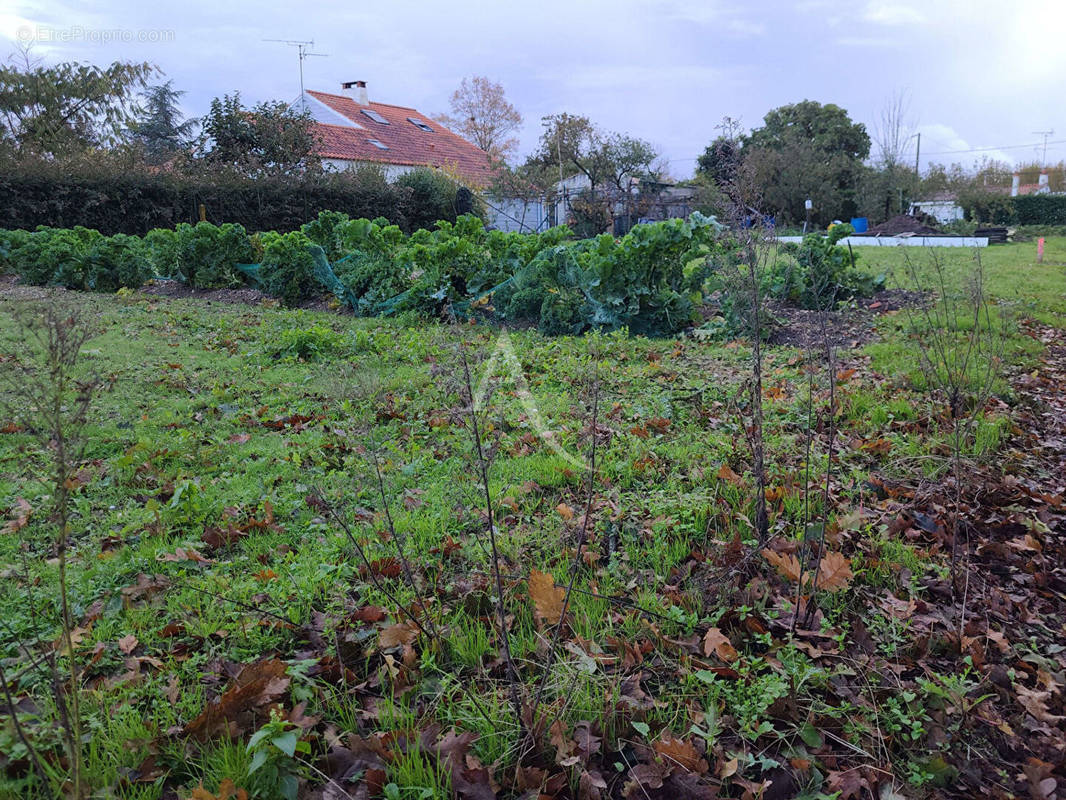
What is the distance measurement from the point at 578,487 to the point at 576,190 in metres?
23.5

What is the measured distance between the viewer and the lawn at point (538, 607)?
177cm

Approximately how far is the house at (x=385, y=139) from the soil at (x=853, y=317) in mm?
19839

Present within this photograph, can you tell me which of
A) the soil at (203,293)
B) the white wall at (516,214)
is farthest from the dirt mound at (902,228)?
the soil at (203,293)

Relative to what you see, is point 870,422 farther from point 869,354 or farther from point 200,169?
point 200,169

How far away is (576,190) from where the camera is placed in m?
25.4

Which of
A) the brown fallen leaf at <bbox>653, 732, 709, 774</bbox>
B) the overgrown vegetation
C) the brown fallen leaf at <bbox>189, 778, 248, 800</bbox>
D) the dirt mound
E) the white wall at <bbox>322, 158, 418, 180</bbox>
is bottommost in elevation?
the brown fallen leaf at <bbox>653, 732, 709, 774</bbox>

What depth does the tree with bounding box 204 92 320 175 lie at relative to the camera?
20781 mm

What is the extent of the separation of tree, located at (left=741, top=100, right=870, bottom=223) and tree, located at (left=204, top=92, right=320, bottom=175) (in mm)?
18050

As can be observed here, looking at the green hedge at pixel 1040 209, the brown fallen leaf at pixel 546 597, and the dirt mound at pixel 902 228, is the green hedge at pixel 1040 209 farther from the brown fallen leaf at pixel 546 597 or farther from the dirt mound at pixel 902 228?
the brown fallen leaf at pixel 546 597

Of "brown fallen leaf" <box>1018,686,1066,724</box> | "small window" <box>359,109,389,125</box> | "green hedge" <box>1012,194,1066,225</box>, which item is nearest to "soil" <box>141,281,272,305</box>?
"brown fallen leaf" <box>1018,686,1066,724</box>

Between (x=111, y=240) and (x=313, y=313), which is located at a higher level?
(x=111, y=240)

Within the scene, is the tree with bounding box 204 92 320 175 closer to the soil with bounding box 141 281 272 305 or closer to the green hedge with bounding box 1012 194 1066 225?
the soil with bounding box 141 281 272 305

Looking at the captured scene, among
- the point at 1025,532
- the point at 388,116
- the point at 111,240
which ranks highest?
the point at 388,116

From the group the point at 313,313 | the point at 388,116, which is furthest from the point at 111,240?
the point at 388,116
